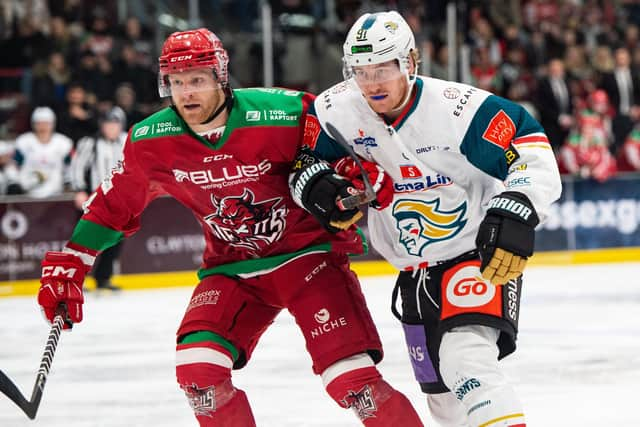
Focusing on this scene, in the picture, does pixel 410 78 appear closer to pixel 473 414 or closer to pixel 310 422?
pixel 473 414

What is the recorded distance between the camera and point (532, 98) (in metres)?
11.6

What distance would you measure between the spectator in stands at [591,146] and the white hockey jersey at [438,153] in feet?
24.1

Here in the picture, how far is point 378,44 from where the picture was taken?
319 cm

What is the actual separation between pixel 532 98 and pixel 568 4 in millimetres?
2294

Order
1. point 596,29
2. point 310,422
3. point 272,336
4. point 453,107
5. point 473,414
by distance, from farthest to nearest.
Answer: point 596,29 < point 272,336 < point 310,422 < point 453,107 < point 473,414

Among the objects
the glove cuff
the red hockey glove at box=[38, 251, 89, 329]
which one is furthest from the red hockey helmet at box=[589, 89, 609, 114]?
the glove cuff

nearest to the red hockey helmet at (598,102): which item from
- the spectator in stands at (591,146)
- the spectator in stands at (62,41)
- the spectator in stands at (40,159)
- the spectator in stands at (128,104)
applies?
the spectator in stands at (591,146)

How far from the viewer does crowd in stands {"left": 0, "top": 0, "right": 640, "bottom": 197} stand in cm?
972

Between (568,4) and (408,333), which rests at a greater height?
(408,333)

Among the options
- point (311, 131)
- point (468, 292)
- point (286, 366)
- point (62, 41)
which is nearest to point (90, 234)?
point (311, 131)

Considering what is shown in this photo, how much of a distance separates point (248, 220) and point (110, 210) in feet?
1.61

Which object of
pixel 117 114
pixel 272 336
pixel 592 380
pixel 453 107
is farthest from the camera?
pixel 117 114

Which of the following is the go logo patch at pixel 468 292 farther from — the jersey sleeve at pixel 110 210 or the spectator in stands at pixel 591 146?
the spectator in stands at pixel 591 146

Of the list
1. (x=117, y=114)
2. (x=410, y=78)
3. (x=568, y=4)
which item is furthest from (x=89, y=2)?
(x=410, y=78)
